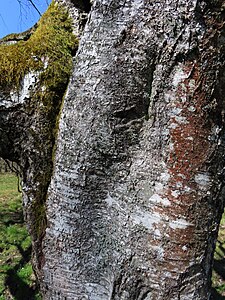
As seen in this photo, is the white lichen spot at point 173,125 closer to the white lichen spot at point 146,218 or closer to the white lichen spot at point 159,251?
the white lichen spot at point 146,218

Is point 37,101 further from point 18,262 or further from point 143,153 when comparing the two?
point 18,262

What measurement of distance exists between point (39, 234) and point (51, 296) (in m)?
0.30

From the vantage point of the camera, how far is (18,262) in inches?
253

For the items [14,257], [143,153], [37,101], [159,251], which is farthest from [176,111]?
[14,257]

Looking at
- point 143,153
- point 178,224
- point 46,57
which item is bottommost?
point 178,224

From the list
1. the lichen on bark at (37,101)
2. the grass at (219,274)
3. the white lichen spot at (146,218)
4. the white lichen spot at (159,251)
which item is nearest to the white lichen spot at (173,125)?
the white lichen spot at (146,218)

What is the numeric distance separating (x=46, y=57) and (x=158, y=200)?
88 centimetres

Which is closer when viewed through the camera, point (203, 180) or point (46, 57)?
point (203, 180)

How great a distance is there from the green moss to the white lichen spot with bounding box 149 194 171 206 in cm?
72

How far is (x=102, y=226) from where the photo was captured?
1.76 meters

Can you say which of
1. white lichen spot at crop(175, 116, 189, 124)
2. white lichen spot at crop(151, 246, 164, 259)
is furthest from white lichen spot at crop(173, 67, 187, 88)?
white lichen spot at crop(151, 246, 164, 259)

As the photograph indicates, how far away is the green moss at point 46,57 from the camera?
1.89 meters

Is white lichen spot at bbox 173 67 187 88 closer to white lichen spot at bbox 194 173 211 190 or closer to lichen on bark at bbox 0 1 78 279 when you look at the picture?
white lichen spot at bbox 194 173 211 190

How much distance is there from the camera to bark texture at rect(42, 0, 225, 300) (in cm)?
154
